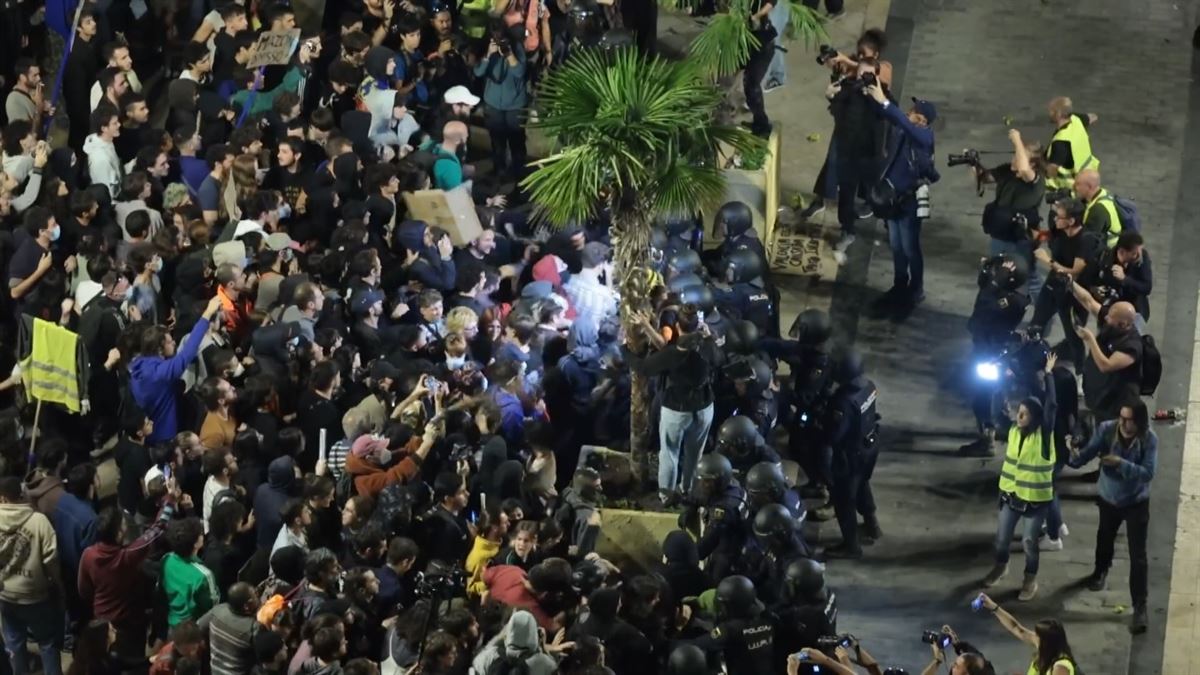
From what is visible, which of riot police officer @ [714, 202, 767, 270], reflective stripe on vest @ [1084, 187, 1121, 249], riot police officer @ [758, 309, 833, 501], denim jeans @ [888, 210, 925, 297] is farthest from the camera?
denim jeans @ [888, 210, 925, 297]

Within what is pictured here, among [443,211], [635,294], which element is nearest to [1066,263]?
[635,294]

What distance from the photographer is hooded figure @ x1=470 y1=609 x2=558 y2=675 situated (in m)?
12.0

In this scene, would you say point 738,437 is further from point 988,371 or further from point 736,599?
point 988,371

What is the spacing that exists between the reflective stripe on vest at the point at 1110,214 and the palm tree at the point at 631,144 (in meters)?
3.82

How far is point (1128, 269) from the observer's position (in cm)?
1577

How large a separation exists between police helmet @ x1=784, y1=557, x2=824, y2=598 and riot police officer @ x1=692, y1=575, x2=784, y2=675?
29 cm

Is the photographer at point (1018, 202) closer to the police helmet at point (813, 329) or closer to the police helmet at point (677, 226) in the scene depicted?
the police helmet at point (813, 329)

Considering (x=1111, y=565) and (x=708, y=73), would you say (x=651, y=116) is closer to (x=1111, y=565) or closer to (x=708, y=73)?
(x=708, y=73)

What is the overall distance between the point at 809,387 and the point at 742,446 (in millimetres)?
1289

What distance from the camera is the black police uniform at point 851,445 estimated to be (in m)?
14.8

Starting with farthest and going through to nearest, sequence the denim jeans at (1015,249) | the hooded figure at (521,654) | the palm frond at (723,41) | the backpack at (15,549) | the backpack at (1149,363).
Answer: the denim jeans at (1015,249) < the palm frond at (723,41) < the backpack at (1149,363) < the backpack at (15,549) < the hooded figure at (521,654)

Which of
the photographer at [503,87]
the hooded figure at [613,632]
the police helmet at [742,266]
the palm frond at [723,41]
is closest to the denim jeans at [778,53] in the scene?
the palm frond at [723,41]

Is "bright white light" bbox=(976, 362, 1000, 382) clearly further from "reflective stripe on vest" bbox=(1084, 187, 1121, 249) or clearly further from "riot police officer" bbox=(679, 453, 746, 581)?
"riot police officer" bbox=(679, 453, 746, 581)

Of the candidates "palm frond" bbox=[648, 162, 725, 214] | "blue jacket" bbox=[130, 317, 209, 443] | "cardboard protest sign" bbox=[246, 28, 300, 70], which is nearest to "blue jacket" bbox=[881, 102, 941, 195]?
"palm frond" bbox=[648, 162, 725, 214]
